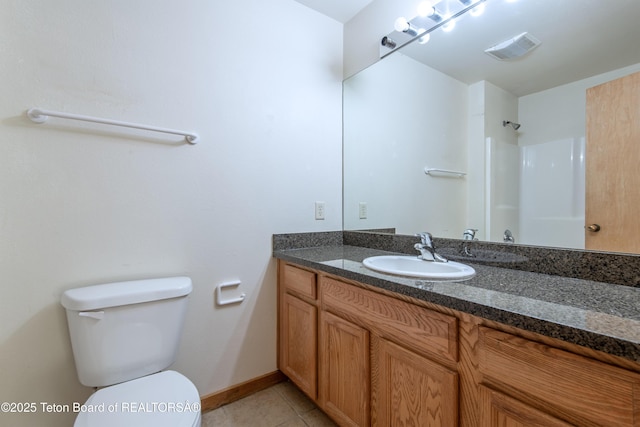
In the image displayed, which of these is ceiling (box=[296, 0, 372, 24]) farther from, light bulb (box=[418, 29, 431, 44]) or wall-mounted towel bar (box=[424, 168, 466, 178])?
wall-mounted towel bar (box=[424, 168, 466, 178])

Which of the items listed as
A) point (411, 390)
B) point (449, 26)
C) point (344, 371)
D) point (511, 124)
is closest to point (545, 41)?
point (511, 124)

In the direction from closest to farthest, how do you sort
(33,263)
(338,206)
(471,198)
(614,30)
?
1. (614,30)
2. (33,263)
3. (471,198)
4. (338,206)

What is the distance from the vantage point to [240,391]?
1555 millimetres

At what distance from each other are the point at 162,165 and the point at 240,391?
1286 mm

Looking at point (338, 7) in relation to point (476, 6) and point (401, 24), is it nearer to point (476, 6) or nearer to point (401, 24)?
point (401, 24)

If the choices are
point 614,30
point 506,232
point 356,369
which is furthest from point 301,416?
point 614,30

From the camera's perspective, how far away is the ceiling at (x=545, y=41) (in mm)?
971

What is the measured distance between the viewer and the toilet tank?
1.02 meters

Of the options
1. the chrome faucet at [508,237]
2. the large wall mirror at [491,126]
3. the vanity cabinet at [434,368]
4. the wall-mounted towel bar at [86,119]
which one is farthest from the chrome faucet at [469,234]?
the wall-mounted towel bar at [86,119]

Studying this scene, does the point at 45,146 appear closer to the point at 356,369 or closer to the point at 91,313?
the point at 91,313

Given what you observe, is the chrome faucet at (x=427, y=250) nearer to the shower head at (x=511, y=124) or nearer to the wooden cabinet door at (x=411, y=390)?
the wooden cabinet door at (x=411, y=390)

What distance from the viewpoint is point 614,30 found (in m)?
0.98

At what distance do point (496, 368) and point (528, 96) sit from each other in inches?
43.8

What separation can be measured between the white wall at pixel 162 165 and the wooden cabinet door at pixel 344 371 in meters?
0.49
